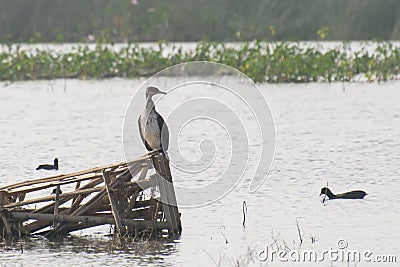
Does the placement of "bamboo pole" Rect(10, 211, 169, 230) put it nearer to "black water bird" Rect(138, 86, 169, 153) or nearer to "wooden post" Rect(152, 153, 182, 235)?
"wooden post" Rect(152, 153, 182, 235)

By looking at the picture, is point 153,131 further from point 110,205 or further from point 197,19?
point 197,19

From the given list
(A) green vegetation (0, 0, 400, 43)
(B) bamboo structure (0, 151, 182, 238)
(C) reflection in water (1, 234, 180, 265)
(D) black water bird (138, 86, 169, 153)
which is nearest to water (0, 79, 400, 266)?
(C) reflection in water (1, 234, 180, 265)

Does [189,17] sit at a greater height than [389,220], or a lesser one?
greater

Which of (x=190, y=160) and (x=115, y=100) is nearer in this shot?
(x=190, y=160)

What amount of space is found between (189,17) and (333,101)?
12.5 meters

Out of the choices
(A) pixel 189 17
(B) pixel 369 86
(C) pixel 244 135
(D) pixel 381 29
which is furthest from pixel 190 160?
Result: (A) pixel 189 17

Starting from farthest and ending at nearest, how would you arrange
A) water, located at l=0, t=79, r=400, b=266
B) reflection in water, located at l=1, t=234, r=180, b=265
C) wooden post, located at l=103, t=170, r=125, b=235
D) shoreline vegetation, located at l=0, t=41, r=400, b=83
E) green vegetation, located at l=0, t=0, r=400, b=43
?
green vegetation, located at l=0, t=0, r=400, b=43 → shoreline vegetation, located at l=0, t=41, r=400, b=83 → water, located at l=0, t=79, r=400, b=266 → wooden post, located at l=103, t=170, r=125, b=235 → reflection in water, located at l=1, t=234, r=180, b=265

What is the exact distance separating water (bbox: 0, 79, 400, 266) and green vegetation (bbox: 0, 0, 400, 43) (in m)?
6.42

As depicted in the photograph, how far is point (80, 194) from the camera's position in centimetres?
941

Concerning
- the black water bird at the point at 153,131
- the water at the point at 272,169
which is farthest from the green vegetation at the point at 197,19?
the black water bird at the point at 153,131

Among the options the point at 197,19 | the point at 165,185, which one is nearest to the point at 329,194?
the point at 165,185

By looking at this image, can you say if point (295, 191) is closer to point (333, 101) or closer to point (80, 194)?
point (80, 194)

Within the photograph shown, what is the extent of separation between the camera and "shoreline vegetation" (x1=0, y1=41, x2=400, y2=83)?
24875mm

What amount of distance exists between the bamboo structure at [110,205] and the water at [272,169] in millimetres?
165
